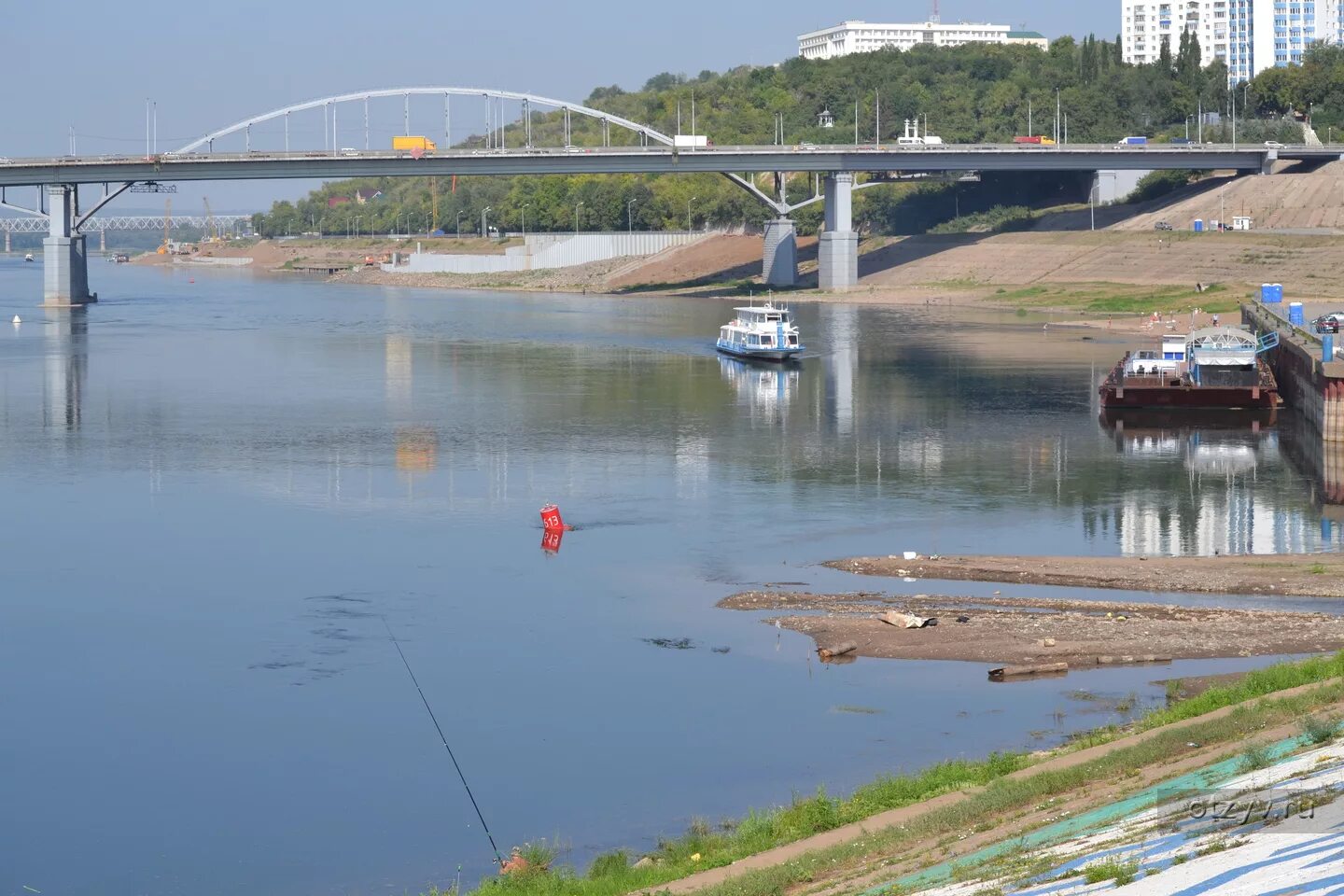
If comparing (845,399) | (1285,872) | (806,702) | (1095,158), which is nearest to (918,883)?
(1285,872)

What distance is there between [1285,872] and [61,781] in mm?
14338

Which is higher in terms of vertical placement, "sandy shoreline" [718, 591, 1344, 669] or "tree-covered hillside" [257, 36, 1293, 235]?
"tree-covered hillside" [257, 36, 1293, 235]

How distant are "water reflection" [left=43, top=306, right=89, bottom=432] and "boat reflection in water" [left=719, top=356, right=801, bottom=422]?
70.7 feet

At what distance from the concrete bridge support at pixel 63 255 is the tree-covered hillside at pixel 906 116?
53.6m

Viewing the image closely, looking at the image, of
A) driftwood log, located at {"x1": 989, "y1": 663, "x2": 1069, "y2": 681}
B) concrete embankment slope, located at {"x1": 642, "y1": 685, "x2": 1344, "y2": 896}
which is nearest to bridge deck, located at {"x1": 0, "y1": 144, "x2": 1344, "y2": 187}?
driftwood log, located at {"x1": 989, "y1": 663, "x2": 1069, "y2": 681}

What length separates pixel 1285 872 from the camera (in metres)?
12.0

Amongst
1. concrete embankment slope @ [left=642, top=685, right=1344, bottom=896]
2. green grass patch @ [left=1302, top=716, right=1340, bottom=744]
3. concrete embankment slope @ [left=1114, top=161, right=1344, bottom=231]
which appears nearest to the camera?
concrete embankment slope @ [left=642, top=685, right=1344, bottom=896]

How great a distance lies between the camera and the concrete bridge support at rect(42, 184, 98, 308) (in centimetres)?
11675

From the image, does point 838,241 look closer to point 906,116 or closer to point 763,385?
point 763,385

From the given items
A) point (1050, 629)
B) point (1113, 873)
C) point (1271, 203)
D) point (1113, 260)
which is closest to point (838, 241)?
point (1113, 260)

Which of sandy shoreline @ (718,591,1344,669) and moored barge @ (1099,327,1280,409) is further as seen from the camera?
moored barge @ (1099,327,1280,409)

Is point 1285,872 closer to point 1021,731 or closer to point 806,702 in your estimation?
point 1021,731

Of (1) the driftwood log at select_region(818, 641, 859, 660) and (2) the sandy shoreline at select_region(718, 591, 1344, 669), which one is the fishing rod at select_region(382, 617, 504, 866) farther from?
(1) the driftwood log at select_region(818, 641, 859, 660)

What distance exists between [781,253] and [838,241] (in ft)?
34.3
